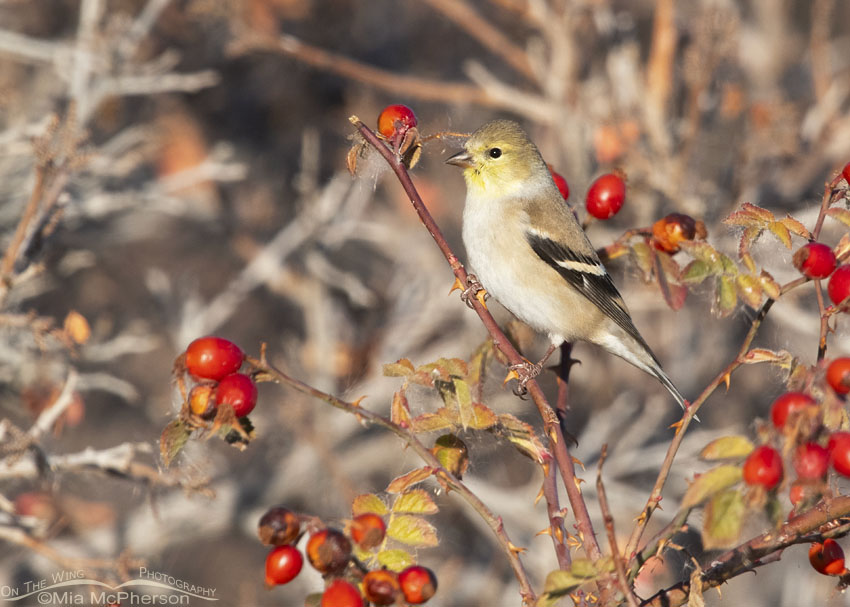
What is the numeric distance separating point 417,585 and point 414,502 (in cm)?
21

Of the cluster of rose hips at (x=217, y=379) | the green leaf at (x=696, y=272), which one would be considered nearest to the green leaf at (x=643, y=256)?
the green leaf at (x=696, y=272)

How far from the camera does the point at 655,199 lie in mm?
5566

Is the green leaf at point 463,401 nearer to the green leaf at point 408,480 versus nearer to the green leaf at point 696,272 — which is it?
the green leaf at point 408,480

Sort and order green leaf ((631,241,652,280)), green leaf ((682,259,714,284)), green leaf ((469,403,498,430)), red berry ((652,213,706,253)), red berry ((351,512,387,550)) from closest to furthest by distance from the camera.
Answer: red berry ((351,512,387,550)), green leaf ((469,403,498,430)), green leaf ((682,259,714,284)), red berry ((652,213,706,253)), green leaf ((631,241,652,280))

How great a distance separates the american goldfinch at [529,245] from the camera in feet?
13.5

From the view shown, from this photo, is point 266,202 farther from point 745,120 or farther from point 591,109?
point 745,120

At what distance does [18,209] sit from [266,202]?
8.52ft

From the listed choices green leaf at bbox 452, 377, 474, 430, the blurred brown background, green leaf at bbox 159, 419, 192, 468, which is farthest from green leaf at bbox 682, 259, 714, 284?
the blurred brown background

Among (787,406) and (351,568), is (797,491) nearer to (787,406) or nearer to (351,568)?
(787,406)

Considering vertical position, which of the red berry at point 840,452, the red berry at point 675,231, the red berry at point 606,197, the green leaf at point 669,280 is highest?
the red berry at point 606,197

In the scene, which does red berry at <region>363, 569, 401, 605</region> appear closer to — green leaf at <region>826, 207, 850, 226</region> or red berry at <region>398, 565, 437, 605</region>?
red berry at <region>398, 565, 437, 605</region>

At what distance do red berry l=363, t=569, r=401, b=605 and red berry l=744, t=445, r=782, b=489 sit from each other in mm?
740

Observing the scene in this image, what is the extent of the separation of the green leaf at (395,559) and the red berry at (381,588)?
0.23 ft

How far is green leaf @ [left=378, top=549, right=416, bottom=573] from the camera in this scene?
6.04 feet
